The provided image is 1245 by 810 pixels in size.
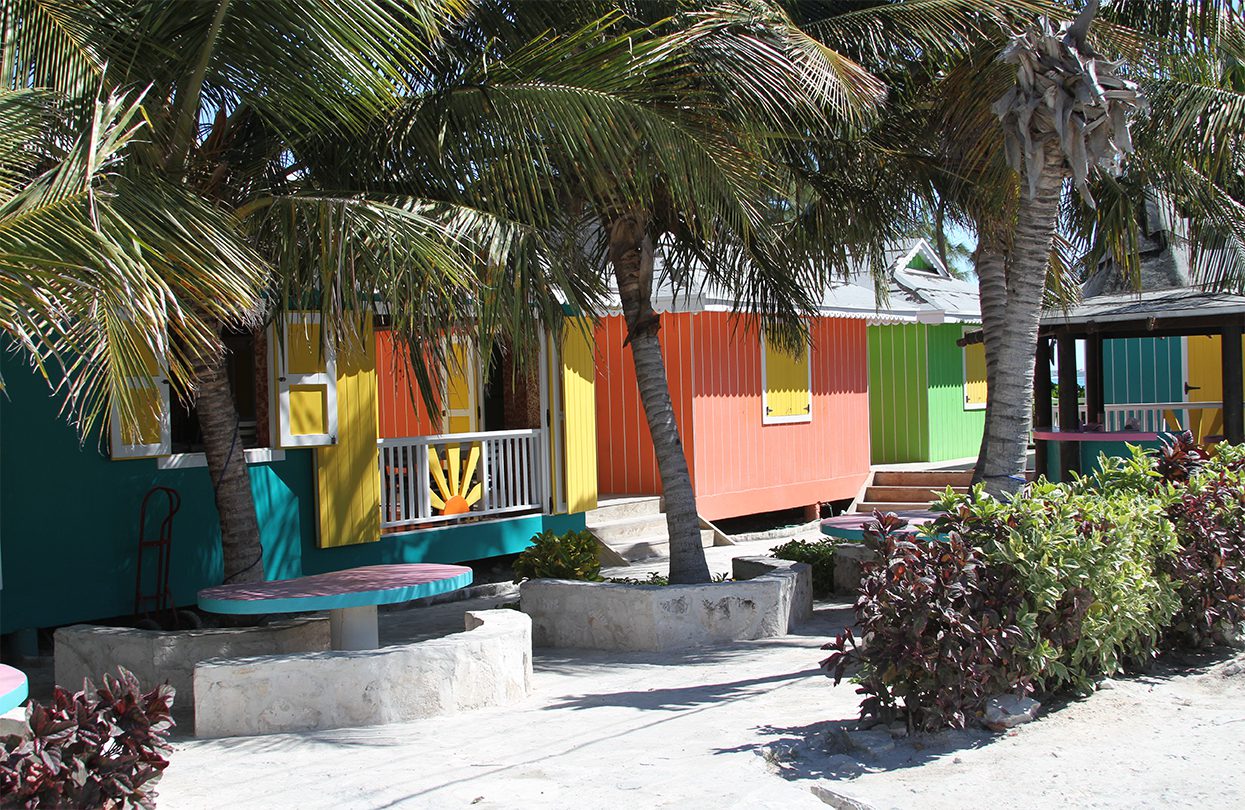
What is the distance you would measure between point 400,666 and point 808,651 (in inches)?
122

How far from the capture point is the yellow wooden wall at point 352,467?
34.7 ft

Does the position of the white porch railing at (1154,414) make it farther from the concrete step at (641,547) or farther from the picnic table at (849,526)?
the picnic table at (849,526)

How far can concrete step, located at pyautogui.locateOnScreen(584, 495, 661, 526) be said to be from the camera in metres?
13.8

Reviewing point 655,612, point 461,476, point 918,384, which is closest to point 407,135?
point 655,612

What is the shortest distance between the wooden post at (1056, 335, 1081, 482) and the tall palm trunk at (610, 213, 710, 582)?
7394 millimetres

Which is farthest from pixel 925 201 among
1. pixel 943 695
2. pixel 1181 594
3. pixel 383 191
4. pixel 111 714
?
pixel 111 714

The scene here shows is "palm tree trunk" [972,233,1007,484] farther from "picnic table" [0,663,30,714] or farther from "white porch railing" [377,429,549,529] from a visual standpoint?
"picnic table" [0,663,30,714]

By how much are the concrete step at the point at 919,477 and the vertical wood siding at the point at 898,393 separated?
11.1 feet

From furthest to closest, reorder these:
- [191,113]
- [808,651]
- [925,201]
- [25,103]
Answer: [925,201]
[808,651]
[191,113]
[25,103]

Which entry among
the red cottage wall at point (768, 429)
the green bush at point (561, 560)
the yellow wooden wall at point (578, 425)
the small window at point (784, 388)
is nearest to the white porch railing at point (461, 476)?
the yellow wooden wall at point (578, 425)

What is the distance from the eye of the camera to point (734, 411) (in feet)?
51.7

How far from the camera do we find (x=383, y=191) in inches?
300

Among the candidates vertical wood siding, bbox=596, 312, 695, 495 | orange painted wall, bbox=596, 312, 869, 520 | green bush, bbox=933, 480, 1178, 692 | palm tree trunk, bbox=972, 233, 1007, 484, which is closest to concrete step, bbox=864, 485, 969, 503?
orange painted wall, bbox=596, 312, 869, 520

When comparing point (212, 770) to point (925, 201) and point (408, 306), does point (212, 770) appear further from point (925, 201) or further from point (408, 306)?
point (925, 201)
